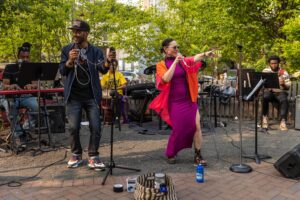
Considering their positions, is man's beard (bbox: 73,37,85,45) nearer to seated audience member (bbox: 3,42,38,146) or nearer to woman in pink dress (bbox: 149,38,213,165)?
woman in pink dress (bbox: 149,38,213,165)

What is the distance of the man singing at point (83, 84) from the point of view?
4.73m

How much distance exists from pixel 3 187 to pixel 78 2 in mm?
12274

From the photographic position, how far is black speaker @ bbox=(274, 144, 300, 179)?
4.48 meters

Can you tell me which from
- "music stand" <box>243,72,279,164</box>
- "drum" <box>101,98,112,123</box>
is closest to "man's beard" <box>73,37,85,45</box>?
"music stand" <box>243,72,279,164</box>

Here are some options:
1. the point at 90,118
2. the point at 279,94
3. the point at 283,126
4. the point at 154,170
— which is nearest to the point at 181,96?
the point at 154,170

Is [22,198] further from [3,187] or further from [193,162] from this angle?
[193,162]

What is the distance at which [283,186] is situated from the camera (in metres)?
4.29

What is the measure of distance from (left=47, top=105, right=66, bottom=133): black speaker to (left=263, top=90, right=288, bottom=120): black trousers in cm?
488

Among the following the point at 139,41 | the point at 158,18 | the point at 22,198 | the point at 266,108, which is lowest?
the point at 22,198

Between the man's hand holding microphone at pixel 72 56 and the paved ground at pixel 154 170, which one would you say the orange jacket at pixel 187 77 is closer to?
the paved ground at pixel 154 170

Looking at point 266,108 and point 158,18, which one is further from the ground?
point 158,18

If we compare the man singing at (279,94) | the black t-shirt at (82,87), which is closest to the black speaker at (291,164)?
the black t-shirt at (82,87)

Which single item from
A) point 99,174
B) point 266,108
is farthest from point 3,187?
point 266,108

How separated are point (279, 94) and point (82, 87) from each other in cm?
560
